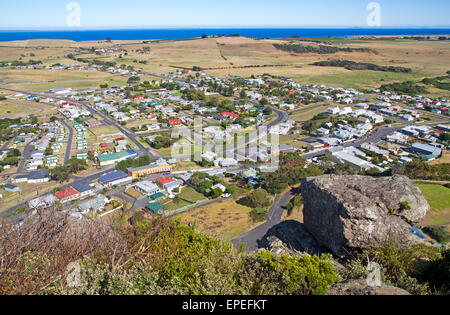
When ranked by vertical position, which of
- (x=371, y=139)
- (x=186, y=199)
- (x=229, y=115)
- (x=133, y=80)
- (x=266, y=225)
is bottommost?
(x=266, y=225)

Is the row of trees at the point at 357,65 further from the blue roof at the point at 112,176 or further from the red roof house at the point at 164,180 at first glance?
the blue roof at the point at 112,176

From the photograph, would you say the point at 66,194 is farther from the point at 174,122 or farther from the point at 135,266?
the point at 174,122

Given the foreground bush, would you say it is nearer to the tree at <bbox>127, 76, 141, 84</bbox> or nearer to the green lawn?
the green lawn

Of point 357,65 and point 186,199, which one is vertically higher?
point 357,65

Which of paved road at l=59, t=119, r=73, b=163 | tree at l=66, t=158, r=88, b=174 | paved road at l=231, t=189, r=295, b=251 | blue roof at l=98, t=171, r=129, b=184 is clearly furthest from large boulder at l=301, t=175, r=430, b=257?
paved road at l=59, t=119, r=73, b=163

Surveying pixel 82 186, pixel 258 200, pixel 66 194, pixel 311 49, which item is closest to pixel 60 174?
pixel 82 186

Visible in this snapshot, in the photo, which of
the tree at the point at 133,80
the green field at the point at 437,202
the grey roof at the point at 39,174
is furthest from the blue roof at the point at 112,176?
the tree at the point at 133,80

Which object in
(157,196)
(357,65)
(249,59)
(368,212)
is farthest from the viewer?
(249,59)
